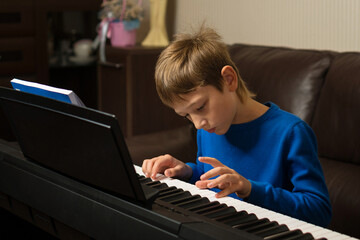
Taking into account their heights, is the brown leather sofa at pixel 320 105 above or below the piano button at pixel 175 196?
below

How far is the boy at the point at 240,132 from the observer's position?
1425mm

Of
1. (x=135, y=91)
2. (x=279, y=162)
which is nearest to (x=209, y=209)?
(x=279, y=162)

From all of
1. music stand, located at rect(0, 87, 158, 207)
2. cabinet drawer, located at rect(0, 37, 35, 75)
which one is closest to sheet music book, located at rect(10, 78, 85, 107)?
music stand, located at rect(0, 87, 158, 207)

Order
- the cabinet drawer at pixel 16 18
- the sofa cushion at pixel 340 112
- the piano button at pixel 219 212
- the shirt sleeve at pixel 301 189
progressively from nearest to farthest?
the piano button at pixel 219 212 < the shirt sleeve at pixel 301 189 < the sofa cushion at pixel 340 112 < the cabinet drawer at pixel 16 18

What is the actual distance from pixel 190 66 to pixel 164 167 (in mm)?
286

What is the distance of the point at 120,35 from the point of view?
3.88 meters

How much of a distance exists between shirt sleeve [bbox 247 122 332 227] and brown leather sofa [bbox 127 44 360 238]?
0.96 meters

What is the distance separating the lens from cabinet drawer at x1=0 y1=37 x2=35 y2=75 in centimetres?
372

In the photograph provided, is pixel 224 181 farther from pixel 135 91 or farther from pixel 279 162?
pixel 135 91

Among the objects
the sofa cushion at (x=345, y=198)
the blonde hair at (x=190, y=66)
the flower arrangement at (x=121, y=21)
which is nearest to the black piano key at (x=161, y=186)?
the blonde hair at (x=190, y=66)

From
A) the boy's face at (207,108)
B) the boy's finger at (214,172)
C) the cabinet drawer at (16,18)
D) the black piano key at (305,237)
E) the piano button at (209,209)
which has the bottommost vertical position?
the cabinet drawer at (16,18)

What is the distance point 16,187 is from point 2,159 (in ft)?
0.34

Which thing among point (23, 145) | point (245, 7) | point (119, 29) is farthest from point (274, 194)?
point (119, 29)

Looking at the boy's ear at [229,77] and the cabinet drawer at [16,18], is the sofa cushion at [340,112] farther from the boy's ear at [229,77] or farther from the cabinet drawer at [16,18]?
the cabinet drawer at [16,18]
